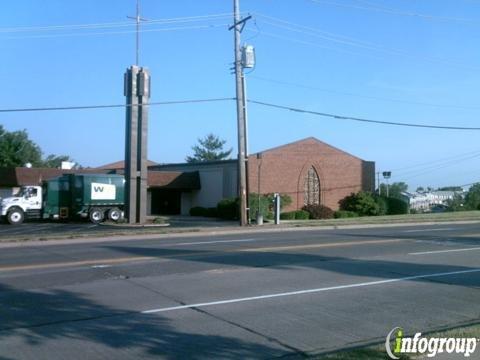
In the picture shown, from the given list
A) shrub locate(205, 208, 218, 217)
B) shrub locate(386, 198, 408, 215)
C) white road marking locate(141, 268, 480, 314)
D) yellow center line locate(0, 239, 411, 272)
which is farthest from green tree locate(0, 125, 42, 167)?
white road marking locate(141, 268, 480, 314)

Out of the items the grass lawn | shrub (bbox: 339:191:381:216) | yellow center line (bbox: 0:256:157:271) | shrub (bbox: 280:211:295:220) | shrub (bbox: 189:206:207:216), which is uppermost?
shrub (bbox: 339:191:381:216)

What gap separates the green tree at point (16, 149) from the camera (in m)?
70.1

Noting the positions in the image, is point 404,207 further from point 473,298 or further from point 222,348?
point 222,348

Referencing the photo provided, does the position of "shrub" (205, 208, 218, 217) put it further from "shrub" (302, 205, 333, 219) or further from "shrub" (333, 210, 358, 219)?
"shrub" (333, 210, 358, 219)

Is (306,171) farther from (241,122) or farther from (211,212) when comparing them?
(241,122)

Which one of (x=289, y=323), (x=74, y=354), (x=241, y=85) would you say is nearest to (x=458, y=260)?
(x=289, y=323)

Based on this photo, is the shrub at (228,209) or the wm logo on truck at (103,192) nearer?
the wm logo on truck at (103,192)

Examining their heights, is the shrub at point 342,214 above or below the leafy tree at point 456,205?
below

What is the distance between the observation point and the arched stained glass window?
51344mm

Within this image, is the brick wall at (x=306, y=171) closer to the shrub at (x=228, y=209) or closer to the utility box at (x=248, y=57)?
the shrub at (x=228, y=209)

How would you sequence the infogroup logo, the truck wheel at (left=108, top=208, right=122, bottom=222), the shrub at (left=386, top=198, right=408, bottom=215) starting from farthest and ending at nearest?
the shrub at (left=386, top=198, right=408, bottom=215), the truck wheel at (left=108, top=208, right=122, bottom=222), the infogroup logo

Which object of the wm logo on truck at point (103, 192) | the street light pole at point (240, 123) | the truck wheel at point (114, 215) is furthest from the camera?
the truck wheel at point (114, 215)

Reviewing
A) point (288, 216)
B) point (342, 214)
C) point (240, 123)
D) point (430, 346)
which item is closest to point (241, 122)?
point (240, 123)

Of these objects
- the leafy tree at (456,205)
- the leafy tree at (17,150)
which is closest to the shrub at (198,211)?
the leafy tree at (17,150)
